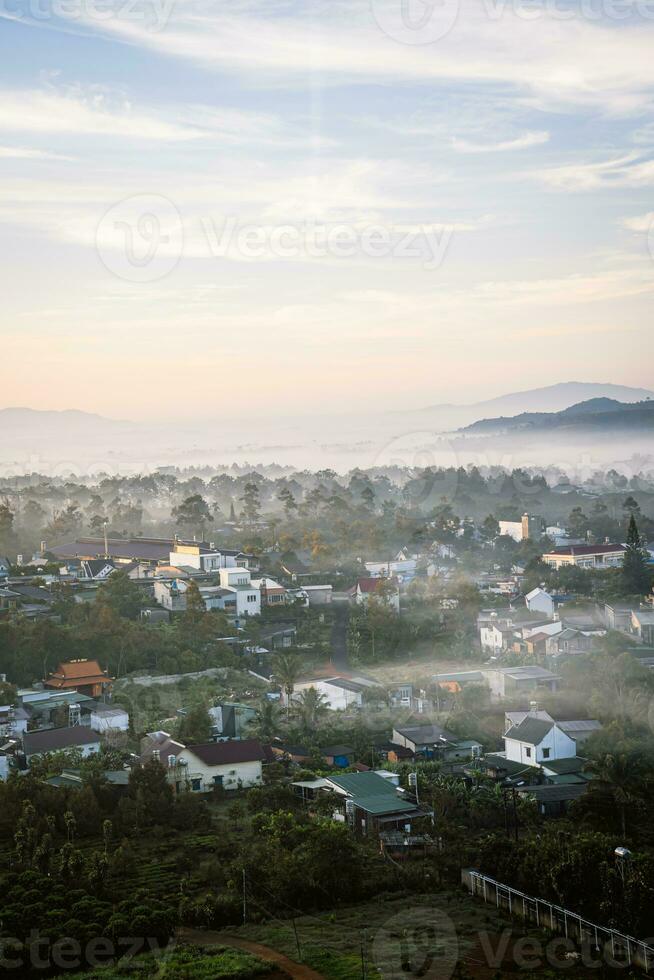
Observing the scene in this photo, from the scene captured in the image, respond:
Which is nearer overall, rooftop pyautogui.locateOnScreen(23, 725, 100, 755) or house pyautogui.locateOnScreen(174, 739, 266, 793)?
house pyautogui.locateOnScreen(174, 739, 266, 793)

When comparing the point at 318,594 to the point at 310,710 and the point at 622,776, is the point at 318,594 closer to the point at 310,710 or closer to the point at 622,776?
the point at 310,710

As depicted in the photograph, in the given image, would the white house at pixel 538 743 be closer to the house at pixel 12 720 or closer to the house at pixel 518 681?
the house at pixel 518 681

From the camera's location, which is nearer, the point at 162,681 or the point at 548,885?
the point at 548,885

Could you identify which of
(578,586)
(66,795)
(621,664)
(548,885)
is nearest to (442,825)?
(548,885)

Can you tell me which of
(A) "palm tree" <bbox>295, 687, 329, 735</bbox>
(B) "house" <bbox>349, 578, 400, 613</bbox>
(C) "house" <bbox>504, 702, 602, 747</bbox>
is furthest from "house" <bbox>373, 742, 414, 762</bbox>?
(B) "house" <bbox>349, 578, 400, 613</bbox>

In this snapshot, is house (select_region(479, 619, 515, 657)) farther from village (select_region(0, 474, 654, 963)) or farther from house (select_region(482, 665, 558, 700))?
house (select_region(482, 665, 558, 700))

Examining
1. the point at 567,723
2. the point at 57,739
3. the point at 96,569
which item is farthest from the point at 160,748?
the point at 96,569

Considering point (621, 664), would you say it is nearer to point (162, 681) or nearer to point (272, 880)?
point (162, 681)
